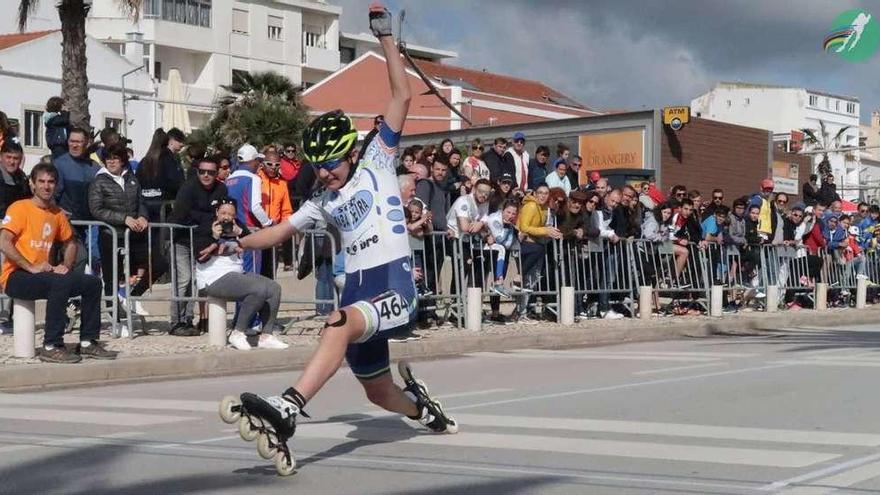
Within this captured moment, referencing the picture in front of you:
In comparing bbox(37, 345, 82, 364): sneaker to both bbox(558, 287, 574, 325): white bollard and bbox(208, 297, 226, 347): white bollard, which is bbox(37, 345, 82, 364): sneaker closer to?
bbox(208, 297, 226, 347): white bollard

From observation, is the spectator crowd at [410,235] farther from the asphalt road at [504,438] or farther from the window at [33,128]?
the window at [33,128]

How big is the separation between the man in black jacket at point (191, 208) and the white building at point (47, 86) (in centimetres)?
3882

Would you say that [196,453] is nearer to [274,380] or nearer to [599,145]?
[274,380]

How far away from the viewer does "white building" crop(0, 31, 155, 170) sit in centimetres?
5541

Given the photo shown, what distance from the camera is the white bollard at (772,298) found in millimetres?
22484

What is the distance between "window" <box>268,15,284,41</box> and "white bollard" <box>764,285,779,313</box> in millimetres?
65794

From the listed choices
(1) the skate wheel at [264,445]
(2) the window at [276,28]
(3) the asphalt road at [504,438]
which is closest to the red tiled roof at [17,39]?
(2) the window at [276,28]

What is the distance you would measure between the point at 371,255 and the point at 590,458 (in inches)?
67.5

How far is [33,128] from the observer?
5734 centimetres

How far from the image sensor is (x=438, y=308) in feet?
57.8

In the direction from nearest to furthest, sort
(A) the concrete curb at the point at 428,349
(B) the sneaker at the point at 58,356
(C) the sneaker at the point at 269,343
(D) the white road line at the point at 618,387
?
1. (D) the white road line at the point at 618,387
2. (A) the concrete curb at the point at 428,349
3. (B) the sneaker at the point at 58,356
4. (C) the sneaker at the point at 269,343

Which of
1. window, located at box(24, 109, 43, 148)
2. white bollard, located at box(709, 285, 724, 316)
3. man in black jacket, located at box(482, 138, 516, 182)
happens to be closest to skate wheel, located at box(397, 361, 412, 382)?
man in black jacket, located at box(482, 138, 516, 182)

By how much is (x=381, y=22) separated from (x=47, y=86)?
52.7 meters

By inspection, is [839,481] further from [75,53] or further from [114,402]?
[75,53]
